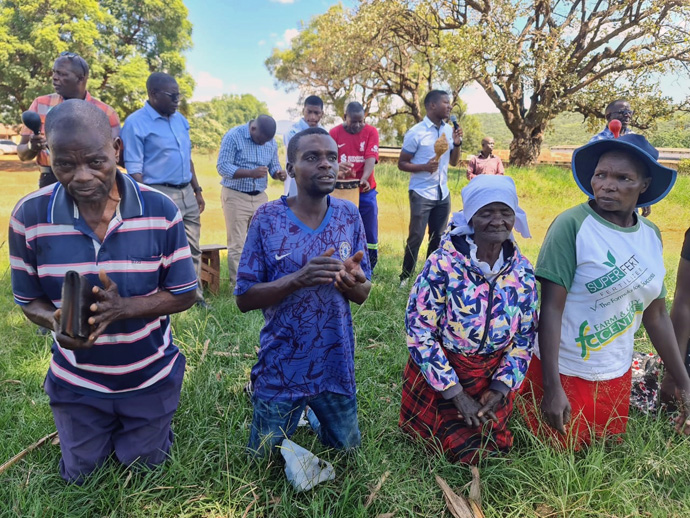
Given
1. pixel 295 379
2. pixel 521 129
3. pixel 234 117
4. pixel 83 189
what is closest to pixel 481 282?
pixel 295 379

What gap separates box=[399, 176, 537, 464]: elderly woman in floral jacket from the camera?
87.8 inches

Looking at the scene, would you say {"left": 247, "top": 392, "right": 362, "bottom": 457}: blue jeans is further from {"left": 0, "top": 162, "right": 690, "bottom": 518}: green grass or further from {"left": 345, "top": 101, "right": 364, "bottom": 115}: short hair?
{"left": 345, "top": 101, "right": 364, "bottom": 115}: short hair

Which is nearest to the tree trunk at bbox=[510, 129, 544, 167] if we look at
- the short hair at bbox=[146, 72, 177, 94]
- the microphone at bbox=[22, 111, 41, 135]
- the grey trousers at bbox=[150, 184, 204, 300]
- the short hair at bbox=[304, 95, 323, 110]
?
the short hair at bbox=[304, 95, 323, 110]

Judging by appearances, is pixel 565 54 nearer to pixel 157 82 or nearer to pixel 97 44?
pixel 157 82

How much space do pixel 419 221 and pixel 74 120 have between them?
14.0 feet

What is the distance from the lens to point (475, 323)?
225cm

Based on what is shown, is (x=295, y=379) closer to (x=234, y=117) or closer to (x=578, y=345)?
(x=578, y=345)

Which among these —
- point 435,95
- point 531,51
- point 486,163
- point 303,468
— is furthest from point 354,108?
point 531,51

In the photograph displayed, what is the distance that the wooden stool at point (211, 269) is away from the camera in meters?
5.14

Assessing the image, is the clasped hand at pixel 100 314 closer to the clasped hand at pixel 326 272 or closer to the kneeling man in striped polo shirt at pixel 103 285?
the kneeling man in striped polo shirt at pixel 103 285

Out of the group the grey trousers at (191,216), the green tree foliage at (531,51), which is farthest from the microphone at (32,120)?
the green tree foliage at (531,51)

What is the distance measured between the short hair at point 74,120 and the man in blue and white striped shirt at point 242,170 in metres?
3.35

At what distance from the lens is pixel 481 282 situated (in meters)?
2.25

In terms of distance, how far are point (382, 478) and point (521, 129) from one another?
54.4ft
